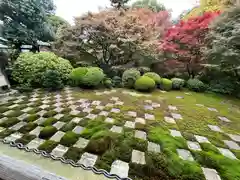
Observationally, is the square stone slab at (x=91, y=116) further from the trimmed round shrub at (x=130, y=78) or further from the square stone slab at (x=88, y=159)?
the trimmed round shrub at (x=130, y=78)

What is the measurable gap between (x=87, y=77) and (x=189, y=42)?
14.7 ft

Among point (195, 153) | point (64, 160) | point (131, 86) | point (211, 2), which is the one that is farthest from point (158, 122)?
point (211, 2)

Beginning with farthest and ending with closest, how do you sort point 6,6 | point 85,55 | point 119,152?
point 85,55 < point 6,6 < point 119,152

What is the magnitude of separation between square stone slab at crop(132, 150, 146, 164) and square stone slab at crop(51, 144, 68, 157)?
2.95 ft

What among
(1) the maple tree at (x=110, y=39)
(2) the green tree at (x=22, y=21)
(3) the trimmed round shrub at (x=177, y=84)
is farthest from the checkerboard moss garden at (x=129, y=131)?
(1) the maple tree at (x=110, y=39)

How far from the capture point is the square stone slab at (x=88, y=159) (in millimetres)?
1643

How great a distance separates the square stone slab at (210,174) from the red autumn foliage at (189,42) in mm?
5316

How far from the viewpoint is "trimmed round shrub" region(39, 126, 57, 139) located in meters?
2.12

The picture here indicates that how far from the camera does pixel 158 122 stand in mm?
2812

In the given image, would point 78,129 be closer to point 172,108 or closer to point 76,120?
point 76,120

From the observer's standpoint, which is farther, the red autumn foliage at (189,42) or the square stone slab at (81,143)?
the red autumn foliage at (189,42)

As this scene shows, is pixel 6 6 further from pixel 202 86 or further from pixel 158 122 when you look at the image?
pixel 202 86

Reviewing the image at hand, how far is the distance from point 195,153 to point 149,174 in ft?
2.66

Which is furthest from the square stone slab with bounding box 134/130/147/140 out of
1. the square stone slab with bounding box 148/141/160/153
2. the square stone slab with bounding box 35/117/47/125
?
the square stone slab with bounding box 35/117/47/125
